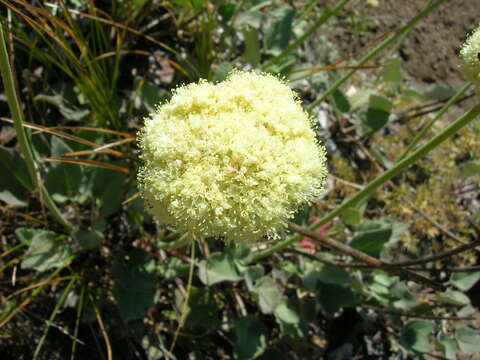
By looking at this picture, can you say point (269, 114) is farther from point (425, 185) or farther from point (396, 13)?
point (396, 13)

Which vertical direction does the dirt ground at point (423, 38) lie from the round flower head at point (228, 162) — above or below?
above

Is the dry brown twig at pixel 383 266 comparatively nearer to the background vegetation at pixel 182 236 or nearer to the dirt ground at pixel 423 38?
the background vegetation at pixel 182 236

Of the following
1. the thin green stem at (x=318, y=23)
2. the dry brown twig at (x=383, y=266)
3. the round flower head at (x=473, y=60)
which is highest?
the thin green stem at (x=318, y=23)

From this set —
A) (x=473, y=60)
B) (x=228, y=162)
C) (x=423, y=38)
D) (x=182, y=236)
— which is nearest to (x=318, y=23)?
(x=473, y=60)

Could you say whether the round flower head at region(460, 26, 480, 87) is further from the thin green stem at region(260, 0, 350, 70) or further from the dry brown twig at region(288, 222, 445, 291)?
the dry brown twig at region(288, 222, 445, 291)

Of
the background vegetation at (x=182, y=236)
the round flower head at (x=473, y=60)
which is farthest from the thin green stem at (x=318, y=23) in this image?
the round flower head at (x=473, y=60)
